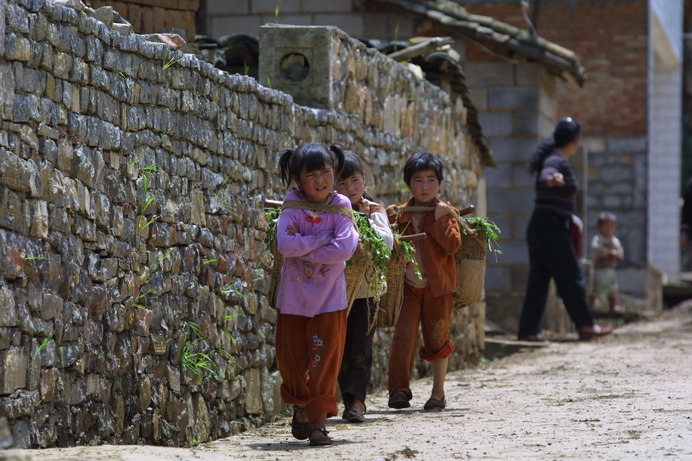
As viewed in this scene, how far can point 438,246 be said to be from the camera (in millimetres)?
6832

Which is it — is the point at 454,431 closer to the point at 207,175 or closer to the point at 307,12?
the point at 207,175

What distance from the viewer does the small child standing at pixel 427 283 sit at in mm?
6773

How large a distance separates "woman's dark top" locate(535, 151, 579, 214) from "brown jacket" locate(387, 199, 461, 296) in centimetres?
431

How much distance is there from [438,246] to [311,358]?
1526mm

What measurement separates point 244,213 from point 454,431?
5.29 feet

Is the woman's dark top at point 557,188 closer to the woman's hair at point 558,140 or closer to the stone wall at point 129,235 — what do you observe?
the woman's hair at point 558,140

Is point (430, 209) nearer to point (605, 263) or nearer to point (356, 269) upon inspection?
point (356, 269)

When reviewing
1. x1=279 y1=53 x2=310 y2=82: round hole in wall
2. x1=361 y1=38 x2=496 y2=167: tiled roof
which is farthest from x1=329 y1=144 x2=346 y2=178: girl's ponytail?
x1=361 y1=38 x2=496 y2=167: tiled roof

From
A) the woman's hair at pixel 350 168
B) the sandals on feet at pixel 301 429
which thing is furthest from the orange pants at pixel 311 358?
the woman's hair at pixel 350 168

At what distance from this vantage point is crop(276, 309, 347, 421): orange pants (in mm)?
5488

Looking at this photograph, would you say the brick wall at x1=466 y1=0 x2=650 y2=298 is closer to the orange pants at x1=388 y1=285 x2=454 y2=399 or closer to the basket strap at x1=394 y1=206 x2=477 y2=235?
the basket strap at x1=394 y1=206 x2=477 y2=235

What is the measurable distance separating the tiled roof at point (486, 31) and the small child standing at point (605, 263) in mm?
2767

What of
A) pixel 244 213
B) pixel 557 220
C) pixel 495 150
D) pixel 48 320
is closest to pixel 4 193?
pixel 48 320

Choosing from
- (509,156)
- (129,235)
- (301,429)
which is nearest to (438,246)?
(301,429)
